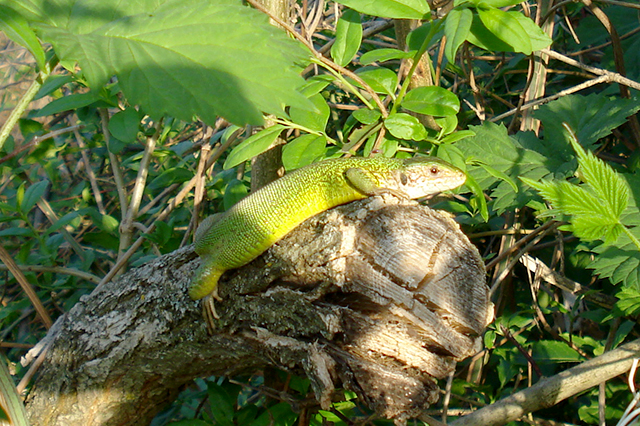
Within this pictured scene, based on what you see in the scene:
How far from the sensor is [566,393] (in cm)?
224

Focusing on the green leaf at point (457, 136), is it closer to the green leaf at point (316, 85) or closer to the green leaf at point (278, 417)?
the green leaf at point (316, 85)

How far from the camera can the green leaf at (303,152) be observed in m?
2.25

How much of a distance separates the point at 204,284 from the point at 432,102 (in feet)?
4.01

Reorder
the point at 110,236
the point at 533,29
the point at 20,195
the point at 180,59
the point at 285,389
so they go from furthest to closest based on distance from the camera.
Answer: the point at 110,236 → the point at 20,195 → the point at 285,389 → the point at 533,29 → the point at 180,59

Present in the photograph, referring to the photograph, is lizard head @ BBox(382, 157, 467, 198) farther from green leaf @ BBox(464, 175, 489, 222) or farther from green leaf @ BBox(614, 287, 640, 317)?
green leaf @ BBox(614, 287, 640, 317)

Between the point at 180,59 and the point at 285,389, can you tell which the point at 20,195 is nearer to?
the point at 285,389

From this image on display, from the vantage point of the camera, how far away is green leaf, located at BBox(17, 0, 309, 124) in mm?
854

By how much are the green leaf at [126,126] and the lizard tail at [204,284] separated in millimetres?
995

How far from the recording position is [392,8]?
75.1 inches

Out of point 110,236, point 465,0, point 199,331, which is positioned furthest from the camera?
point 110,236

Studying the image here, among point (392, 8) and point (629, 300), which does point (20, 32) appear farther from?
point (629, 300)

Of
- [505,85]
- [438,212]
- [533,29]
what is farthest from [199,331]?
[505,85]

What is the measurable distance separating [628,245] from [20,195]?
3.52m

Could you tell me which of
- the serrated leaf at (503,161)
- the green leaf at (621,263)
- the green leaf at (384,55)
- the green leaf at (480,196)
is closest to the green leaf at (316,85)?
the green leaf at (384,55)
